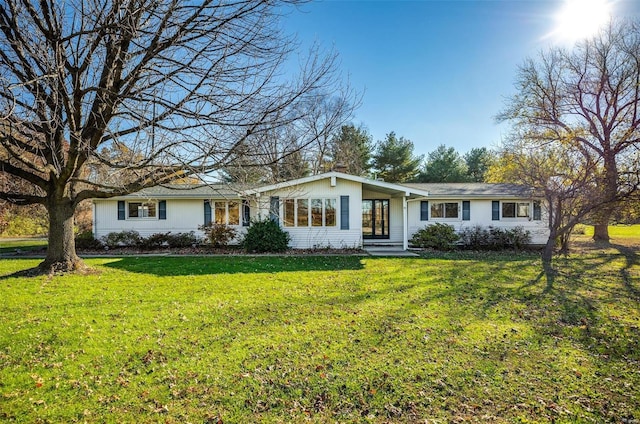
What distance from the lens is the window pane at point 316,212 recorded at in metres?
14.6

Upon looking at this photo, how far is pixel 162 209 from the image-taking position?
664 inches

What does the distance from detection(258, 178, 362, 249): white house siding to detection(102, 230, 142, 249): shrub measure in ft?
21.7

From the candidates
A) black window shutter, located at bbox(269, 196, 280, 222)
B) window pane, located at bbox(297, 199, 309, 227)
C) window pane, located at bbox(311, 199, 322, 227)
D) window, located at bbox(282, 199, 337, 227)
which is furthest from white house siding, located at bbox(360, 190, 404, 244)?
black window shutter, located at bbox(269, 196, 280, 222)

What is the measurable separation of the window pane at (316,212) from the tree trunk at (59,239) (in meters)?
8.40

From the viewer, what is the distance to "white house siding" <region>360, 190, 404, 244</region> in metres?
17.3

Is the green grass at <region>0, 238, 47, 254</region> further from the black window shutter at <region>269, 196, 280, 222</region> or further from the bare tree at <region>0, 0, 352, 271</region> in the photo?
the bare tree at <region>0, 0, 352, 271</region>

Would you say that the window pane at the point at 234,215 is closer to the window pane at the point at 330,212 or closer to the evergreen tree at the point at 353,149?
the window pane at the point at 330,212

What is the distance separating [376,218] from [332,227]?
3868mm

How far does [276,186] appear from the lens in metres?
13.1

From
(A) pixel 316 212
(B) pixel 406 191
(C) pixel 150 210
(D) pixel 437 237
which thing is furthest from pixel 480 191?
(C) pixel 150 210

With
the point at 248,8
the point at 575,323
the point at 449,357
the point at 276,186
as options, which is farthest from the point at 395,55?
the point at 449,357

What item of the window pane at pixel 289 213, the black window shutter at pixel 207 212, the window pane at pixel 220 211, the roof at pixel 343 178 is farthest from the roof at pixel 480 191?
the black window shutter at pixel 207 212

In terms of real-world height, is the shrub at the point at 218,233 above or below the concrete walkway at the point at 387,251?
above

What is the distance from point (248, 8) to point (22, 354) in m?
5.46
